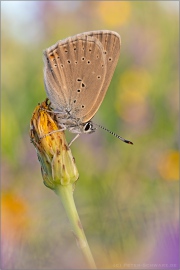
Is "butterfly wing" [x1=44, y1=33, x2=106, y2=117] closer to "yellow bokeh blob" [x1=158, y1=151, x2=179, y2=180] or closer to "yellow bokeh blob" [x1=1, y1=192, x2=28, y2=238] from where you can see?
"yellow bokeh blob" [x1=1, y1=192, x2=28, y2=238]

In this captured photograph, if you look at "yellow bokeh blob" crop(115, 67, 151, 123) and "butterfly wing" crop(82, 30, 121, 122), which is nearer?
"butterfly wing" crop(82, 30, 121, 122)

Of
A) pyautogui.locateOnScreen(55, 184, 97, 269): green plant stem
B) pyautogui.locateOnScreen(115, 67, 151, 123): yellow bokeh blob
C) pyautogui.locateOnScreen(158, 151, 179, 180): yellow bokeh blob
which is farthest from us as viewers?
pyautogui.locateOnScreen(115, 67, 151, 123): yellow bokeh blob

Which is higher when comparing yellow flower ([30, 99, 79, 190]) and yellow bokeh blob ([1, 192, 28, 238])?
yellow flower ([30, 99, 79, 190])

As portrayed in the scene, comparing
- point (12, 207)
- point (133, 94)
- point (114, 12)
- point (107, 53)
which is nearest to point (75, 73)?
point (107, 53)

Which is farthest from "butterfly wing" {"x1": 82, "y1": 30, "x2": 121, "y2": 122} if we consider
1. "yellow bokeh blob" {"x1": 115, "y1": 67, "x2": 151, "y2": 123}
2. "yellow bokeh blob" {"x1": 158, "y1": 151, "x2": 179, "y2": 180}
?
"yellow bokeh blob" {"x1": 115, "y1": 67, "x2": 151, "y2": 123}

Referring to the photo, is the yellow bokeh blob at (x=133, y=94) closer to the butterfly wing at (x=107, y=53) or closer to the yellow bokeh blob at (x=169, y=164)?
the yellow bokeh blob at (x=169, y=164)

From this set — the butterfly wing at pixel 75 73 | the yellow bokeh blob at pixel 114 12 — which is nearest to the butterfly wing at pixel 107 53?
the butterfly wing at pixel 75 73
